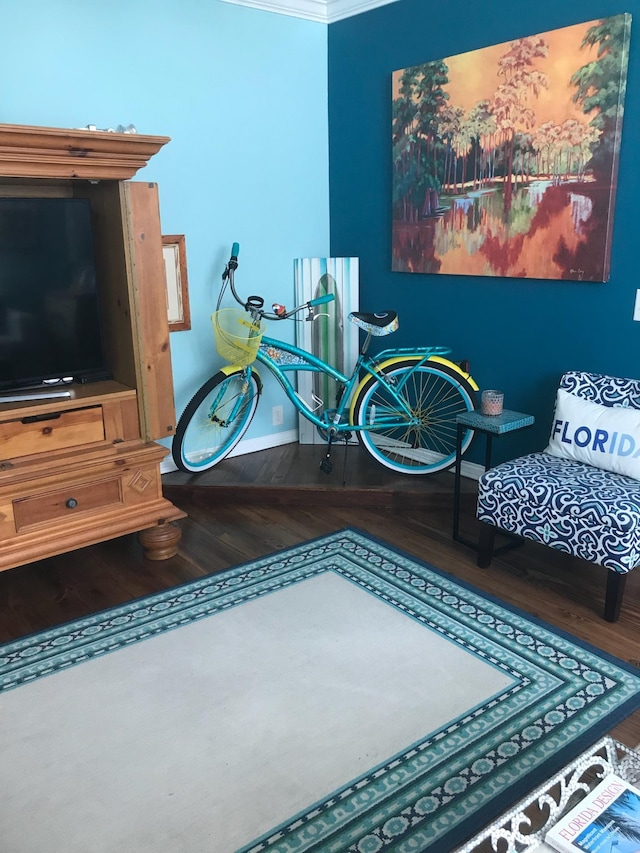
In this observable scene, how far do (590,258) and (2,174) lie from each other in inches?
87.9

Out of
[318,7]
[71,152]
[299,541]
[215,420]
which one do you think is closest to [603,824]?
[299,541]

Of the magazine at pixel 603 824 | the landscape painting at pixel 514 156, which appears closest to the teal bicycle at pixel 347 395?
the landscape painting at pixel 514 156

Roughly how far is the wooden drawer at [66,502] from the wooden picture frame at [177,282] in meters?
1.08

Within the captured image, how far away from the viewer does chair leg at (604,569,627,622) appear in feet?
8.06

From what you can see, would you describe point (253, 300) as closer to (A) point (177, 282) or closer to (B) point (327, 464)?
(A) point (177, 282)

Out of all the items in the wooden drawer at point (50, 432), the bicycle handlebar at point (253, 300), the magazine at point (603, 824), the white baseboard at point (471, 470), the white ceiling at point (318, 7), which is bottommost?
the white baseboard at point (471, 470)

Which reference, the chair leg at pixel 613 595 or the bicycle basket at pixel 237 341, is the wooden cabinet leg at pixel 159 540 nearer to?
the bicycle basket at pixel 237 341

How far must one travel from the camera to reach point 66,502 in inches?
108

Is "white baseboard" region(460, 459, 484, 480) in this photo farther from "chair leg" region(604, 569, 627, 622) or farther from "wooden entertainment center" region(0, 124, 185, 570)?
"wooden entertainment center" region(0, 124, 185, 570)

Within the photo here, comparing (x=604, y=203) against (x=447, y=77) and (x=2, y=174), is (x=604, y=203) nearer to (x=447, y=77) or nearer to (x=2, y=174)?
(x=447, y=77)

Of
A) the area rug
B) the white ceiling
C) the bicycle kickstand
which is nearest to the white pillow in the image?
the area rug

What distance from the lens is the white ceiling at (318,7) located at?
365 centimetres

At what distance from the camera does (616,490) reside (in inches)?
99.2

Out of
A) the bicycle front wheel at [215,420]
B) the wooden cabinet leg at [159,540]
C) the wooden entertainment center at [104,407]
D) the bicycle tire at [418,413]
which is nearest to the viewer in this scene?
the wooden entertainment center at [104,407]
